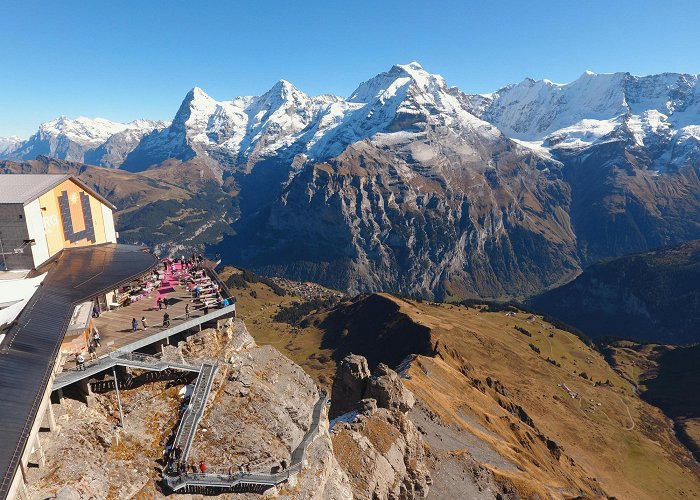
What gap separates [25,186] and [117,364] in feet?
88.6

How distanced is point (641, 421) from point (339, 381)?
158718 mm

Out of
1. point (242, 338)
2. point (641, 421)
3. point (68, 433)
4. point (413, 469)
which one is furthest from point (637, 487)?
point (68, 433)

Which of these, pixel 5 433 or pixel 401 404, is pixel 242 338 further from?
pixel 401 404

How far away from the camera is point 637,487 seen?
122 metres

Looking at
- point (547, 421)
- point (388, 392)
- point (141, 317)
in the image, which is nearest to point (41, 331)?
point (141, 317)

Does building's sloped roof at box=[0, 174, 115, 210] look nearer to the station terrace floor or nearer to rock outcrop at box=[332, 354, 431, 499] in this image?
the station terrace floor

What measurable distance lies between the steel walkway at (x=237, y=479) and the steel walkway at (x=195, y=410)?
4.09 ft

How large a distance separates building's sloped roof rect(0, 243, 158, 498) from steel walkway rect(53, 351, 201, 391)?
1426 millimetres

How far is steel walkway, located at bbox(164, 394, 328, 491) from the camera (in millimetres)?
26172

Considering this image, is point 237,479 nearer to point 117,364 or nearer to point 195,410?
point 195,410

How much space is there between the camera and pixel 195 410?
3008 centimetres

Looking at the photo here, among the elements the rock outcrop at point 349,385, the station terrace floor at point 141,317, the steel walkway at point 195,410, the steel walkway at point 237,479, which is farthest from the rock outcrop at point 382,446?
the station terrace floor at point 141,317

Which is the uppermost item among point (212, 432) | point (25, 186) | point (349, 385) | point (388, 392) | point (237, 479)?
point (25, 186)

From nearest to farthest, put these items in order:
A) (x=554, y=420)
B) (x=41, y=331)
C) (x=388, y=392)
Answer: (x=41, y=331)
(x=388, y=392)
(x=554, y=420)
